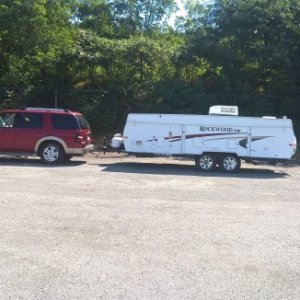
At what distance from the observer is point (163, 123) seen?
17.4m

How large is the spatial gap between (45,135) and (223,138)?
6.06m

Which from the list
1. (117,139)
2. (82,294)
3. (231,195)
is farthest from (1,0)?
(82,294)

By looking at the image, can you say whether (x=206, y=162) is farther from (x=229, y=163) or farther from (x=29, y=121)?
(x=29, y=121)

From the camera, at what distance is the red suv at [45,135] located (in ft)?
57.5

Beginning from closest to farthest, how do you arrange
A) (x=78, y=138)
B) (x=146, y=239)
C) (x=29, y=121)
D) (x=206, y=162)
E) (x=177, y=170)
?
(x=146, y=239) < (x=177, y=170) < (x=206, y=162) < (x=78, y=138) < (x=29, y=121)

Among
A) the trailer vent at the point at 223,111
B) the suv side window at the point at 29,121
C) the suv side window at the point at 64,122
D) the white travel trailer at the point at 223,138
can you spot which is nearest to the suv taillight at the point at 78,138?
the suv side window at the point at 64,122

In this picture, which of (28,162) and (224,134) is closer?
(224,134)

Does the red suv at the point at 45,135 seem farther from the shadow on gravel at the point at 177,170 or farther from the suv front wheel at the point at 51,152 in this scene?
the shadow on gravel at the point at 177,170

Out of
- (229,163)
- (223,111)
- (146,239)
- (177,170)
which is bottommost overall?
(146,239)

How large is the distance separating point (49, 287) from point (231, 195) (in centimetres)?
716

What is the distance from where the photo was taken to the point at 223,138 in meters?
17.1

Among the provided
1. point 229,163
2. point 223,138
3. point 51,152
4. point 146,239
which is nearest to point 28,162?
point 51,152

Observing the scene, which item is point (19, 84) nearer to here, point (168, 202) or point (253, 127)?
point (253, 127)

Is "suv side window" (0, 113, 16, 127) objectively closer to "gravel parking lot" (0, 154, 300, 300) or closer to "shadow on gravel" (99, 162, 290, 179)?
"shadow on gravel" (99, 162, 290, 179)
